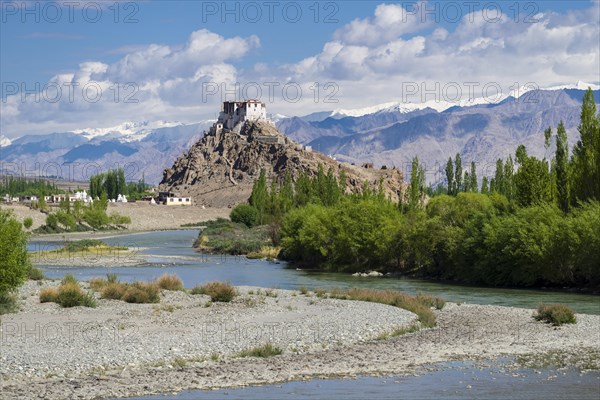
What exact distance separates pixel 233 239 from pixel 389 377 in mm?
84706

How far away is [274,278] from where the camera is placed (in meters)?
64.1

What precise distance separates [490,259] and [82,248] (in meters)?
52.8

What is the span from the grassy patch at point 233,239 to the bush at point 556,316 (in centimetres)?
6188

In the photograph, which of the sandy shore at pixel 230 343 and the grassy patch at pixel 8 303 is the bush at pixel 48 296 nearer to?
the sandy shore at pixel 230 343

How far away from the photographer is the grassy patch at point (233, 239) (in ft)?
325

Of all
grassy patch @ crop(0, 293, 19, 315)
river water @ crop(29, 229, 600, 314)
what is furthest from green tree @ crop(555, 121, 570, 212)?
grassy patch @ crop(0, 293, 19, 315)

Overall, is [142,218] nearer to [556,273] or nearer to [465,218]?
[465,218]

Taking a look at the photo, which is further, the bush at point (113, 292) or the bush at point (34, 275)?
the bush at point (34, 275)

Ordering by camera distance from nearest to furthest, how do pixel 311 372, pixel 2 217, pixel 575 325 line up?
pixel 311 372
pixel 575 325
pixel 2 217

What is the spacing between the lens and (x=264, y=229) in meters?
126

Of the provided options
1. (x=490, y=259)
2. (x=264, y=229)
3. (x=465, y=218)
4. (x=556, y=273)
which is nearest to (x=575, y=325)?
(x=556, y=273)

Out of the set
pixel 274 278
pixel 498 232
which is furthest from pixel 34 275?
pixel 498 232

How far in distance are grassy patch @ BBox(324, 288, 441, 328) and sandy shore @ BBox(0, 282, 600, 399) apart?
2.05 feet

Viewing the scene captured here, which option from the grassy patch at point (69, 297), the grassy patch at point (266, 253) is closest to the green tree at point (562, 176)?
the grassy patch at point (69, 297)
